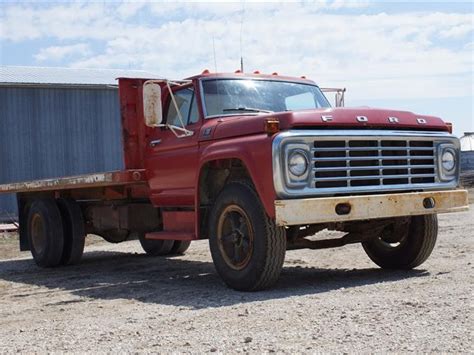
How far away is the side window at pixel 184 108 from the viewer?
873 cm

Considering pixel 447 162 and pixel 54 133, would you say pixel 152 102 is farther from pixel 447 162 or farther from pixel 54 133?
pixel 54 133

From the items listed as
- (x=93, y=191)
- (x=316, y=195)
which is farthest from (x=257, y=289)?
(x=93, y=191)

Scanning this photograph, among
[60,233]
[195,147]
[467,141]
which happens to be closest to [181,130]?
[195,147]

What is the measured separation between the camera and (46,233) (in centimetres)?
1125

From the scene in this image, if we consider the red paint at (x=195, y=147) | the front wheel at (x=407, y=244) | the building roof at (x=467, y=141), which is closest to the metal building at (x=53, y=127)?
the red paint at (x=195, y=147)

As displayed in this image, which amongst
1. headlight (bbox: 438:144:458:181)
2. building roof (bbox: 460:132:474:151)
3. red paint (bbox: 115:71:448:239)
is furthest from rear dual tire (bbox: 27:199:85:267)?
building roof (bbox: 460:132:474:151)

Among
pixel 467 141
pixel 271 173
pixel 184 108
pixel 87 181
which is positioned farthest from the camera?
pixel 467 141

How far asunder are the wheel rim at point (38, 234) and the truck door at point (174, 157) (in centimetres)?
290

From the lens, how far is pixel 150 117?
25.9 feet

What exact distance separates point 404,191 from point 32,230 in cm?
637

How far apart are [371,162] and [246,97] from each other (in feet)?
5.84

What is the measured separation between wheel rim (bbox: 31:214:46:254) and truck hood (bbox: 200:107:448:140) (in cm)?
433

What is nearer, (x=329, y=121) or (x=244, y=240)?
(x=329, y=121)

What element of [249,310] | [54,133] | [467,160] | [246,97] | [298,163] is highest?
[246,97]
